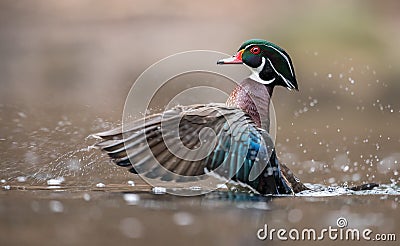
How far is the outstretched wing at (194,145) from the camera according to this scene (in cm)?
620

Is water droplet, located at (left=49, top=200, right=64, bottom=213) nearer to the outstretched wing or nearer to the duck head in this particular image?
the outstretched wing

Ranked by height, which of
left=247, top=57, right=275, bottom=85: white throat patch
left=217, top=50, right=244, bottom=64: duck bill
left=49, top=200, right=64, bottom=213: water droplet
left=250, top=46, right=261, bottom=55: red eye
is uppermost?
left=250, top=46, right=261, bottom=55: red eye

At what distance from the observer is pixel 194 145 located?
6.30 m

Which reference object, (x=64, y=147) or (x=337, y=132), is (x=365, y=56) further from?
(x=64, y=147)

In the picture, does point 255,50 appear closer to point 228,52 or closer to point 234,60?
point 234,60

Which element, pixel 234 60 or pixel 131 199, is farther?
pixel 234 60

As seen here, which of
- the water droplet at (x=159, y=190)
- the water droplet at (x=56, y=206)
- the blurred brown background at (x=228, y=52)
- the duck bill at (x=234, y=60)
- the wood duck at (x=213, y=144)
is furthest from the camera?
the blurred brown background at (x=228, y=52)

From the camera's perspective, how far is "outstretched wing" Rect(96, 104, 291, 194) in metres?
6.20

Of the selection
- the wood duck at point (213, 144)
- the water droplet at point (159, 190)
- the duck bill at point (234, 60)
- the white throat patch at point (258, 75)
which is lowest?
the water droplet at point (159, 190)

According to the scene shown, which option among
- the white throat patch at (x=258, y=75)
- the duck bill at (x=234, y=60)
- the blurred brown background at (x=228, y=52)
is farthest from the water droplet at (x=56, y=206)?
the white throat patch at (x=258, y=75)

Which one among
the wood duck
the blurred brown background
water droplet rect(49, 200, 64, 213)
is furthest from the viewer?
the blurred brown background

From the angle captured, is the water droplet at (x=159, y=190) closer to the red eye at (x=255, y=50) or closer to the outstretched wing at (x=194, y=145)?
the outstretched wing at (x=194, y=145)

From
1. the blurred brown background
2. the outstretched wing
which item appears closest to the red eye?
the outstretched wing

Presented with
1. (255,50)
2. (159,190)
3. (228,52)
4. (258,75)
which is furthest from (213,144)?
(228,52)
